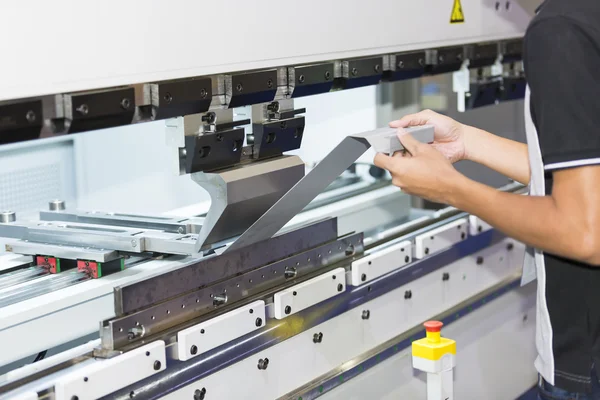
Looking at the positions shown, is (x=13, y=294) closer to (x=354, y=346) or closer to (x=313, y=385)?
(x=313, y=385)

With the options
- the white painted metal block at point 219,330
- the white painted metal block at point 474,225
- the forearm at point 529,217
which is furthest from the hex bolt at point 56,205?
the white painted metal block at point 474,225

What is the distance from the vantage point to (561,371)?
1819 millimetres

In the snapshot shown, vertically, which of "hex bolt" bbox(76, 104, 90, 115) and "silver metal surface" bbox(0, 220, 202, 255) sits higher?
"hex bolt" bbox(76, 104, 90, 115)

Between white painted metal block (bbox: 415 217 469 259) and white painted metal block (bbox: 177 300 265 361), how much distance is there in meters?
0.84

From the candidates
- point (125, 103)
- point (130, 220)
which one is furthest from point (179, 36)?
point (130, 220)

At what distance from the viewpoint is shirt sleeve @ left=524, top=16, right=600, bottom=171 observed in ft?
4.99

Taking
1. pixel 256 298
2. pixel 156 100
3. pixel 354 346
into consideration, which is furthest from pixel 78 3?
pixel 354 346

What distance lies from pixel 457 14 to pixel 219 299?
1.39m

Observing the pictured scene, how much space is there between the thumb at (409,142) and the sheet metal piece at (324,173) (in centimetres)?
3

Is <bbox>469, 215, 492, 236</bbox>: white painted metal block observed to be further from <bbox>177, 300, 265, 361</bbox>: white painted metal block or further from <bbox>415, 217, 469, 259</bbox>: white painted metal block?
<bbox>177, 300, 265, 361</bbox>: white painted metal block

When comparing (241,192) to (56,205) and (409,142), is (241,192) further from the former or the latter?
(56,205)

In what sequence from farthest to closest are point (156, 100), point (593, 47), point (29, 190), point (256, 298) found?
point (29, 190) < point (256, 298) < point (156, 100) < point (593, 47)

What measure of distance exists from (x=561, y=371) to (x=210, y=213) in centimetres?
90

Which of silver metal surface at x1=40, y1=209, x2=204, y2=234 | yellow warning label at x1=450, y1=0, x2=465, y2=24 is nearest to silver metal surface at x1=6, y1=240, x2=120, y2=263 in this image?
silver metal surface at x1=40, y1=209, x2=204, y2=234
